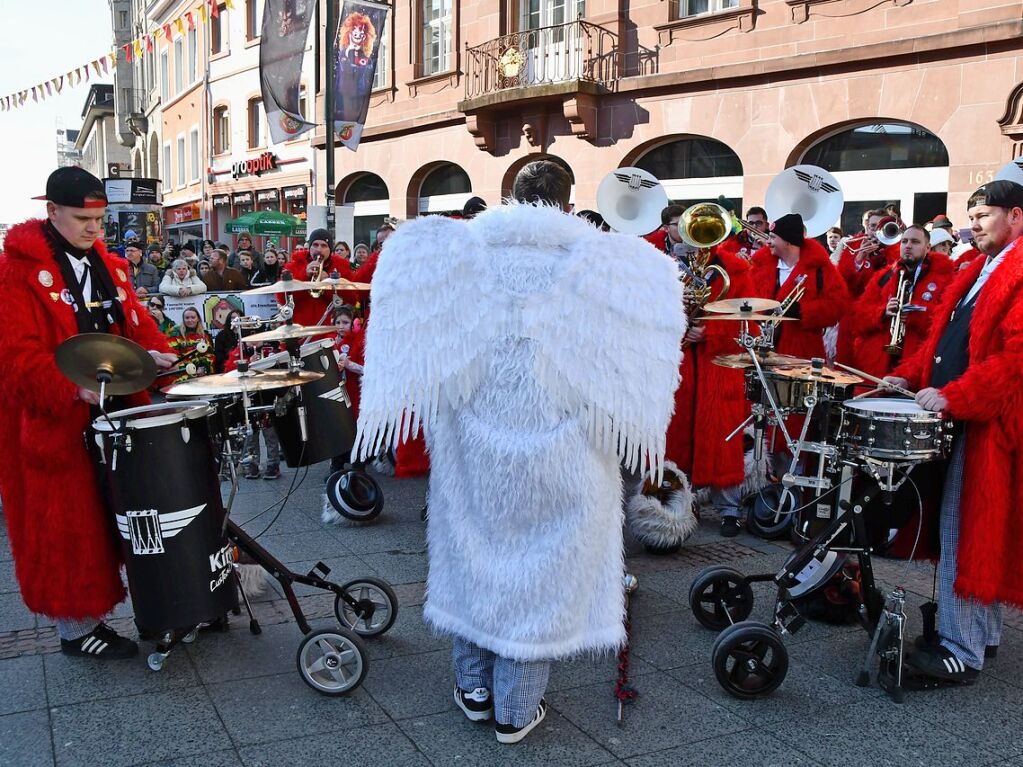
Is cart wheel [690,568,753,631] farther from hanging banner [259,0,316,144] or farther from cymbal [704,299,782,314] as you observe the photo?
hanging banner [259,0,316,144]

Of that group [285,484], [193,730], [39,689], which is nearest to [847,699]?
[193,730]

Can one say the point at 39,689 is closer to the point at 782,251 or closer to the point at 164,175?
the point at 782,251

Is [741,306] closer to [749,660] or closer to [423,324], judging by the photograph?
[749,660]

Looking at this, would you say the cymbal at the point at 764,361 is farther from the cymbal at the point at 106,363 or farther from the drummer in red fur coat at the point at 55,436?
the drummer in red fur coat at the point at 55,436

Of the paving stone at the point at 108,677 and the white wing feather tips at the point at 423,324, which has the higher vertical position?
the white wing feather tips at the point at 423,324

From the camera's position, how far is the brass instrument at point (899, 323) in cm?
702

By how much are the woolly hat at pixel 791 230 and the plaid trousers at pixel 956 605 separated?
3050 mm

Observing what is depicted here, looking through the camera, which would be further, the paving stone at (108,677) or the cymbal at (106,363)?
the paving stone at (108,677)

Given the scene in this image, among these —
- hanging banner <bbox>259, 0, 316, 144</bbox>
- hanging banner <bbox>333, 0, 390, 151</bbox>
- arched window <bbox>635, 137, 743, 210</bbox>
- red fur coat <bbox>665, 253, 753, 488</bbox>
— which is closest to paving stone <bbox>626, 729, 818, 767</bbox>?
red fur coat <bbox>665, 253, 753, 488</bbox>

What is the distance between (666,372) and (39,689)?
2720 millimetres

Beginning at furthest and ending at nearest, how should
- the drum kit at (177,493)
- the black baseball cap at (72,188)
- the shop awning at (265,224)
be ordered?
the shop awning at (265,224) < the black baseball cap at (72,188) < the drum kit at (177,493)

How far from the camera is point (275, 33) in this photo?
12586 millimetres

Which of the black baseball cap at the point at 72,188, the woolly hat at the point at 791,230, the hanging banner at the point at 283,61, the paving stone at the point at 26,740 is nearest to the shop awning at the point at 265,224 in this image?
the hanging banner at the point at 283,61

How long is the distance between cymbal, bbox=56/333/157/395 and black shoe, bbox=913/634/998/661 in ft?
10.6
